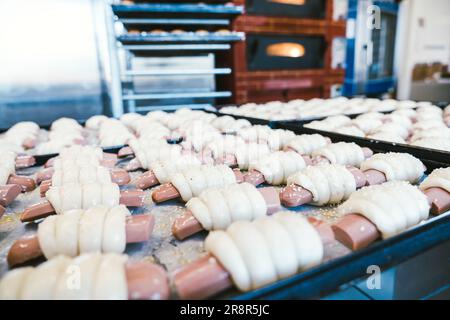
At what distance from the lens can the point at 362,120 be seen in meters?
2.12

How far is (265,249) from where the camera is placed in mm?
678

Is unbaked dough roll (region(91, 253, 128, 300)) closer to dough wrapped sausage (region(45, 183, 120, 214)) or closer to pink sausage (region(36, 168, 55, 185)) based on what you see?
dough wrapped sausage (region(45, 183, 120, 214))

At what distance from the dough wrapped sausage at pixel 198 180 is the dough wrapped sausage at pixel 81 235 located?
1.12ft

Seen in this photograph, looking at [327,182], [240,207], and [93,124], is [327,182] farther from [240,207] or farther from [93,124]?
[93,124]

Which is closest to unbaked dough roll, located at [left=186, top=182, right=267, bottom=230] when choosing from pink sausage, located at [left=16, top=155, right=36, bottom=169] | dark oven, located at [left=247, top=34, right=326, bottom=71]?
pink sausage, located at [left=16, top=155, right=36, bottom=169]

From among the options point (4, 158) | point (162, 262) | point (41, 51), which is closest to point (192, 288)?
point (162, 262)

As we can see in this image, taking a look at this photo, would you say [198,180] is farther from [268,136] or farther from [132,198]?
[268,136]

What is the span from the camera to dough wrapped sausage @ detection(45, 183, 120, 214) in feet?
3.35

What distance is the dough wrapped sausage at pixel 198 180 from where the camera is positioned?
115cm

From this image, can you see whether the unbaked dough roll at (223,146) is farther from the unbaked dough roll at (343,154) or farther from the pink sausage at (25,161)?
the pink sausage at (25,161)

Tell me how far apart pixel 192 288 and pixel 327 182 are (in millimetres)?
653

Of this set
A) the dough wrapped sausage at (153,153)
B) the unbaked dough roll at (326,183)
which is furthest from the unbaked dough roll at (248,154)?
the unbaked dough roll at (326,183)

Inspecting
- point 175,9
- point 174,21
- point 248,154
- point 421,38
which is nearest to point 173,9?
point 175,9

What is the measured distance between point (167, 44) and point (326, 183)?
3210mm
